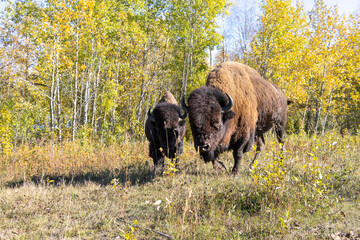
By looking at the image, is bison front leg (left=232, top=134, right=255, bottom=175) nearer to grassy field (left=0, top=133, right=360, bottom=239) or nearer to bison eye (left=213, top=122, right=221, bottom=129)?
grassy field (left=0, top=133, right=360, bottom=239)

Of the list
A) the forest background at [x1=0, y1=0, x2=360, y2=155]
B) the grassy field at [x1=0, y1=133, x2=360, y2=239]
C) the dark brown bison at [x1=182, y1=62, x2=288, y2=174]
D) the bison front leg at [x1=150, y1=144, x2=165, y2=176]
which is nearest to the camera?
the grassy field at [x1=0, y1=133, x2=360, y2=239]

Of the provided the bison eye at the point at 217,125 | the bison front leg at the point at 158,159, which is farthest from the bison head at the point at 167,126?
the bison eye at the point at 217,125

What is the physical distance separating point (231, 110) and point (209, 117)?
2.66 ft

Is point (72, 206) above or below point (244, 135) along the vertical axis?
below

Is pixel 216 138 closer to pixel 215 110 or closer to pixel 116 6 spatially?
pixel 215 110

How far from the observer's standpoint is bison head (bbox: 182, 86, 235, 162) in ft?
16.1

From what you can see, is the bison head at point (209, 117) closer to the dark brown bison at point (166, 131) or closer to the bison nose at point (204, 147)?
the bison nose at point (204, 147)

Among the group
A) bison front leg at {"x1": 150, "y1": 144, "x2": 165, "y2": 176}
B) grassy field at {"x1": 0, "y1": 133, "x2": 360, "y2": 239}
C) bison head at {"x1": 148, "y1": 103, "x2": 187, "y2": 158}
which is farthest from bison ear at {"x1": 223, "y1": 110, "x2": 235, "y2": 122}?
bison front leg at {"x1": 150, "y1": 144, "x2": 165, "y2": 176}

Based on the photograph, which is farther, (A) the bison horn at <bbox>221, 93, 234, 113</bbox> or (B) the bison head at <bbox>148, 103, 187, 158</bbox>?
(B) the bison head at <bbox>148, 103, 187, 158</bbox>

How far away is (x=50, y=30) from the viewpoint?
35.2 feet

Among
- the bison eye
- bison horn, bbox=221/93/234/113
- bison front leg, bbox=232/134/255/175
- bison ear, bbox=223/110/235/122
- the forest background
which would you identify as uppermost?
the forest background

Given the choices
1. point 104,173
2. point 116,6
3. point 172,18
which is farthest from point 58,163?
point 172,18

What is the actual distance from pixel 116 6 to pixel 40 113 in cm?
753

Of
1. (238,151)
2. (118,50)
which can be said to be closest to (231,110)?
(238,151)
